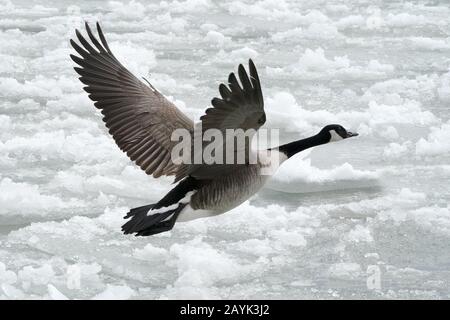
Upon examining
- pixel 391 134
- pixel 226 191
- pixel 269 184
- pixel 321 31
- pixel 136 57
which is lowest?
pixel 226 191

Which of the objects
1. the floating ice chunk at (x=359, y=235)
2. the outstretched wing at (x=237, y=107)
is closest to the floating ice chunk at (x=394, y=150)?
the floating ice chunk at (x=359, y=235)

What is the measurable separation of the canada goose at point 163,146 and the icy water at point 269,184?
1.41 m

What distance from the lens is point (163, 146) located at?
444 cm

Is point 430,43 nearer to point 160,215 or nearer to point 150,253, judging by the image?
point 150,253

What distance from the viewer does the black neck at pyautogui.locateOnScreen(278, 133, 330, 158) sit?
4.57 metres

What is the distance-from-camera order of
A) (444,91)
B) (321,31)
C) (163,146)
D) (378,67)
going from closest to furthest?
1. (163,146)
2. (444,91)
3. (378,67)
4. (321,31)

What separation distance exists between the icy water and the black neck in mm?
1222

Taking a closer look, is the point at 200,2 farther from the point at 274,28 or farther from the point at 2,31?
the point at 2,31

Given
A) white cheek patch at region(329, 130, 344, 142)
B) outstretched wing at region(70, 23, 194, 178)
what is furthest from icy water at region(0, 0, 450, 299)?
outstretched wing at region(70, 23, 194, 178)

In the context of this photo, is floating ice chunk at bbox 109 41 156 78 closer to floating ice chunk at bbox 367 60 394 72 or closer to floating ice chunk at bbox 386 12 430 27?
floating ice chunk at bbox 367 60 394 72

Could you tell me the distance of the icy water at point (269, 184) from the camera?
5.85 metres

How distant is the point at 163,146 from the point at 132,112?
301 millimetres

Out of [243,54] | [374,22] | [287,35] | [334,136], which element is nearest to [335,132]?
[334,136]

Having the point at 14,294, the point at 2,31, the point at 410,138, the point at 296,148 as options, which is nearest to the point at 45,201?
the point at 14,294
